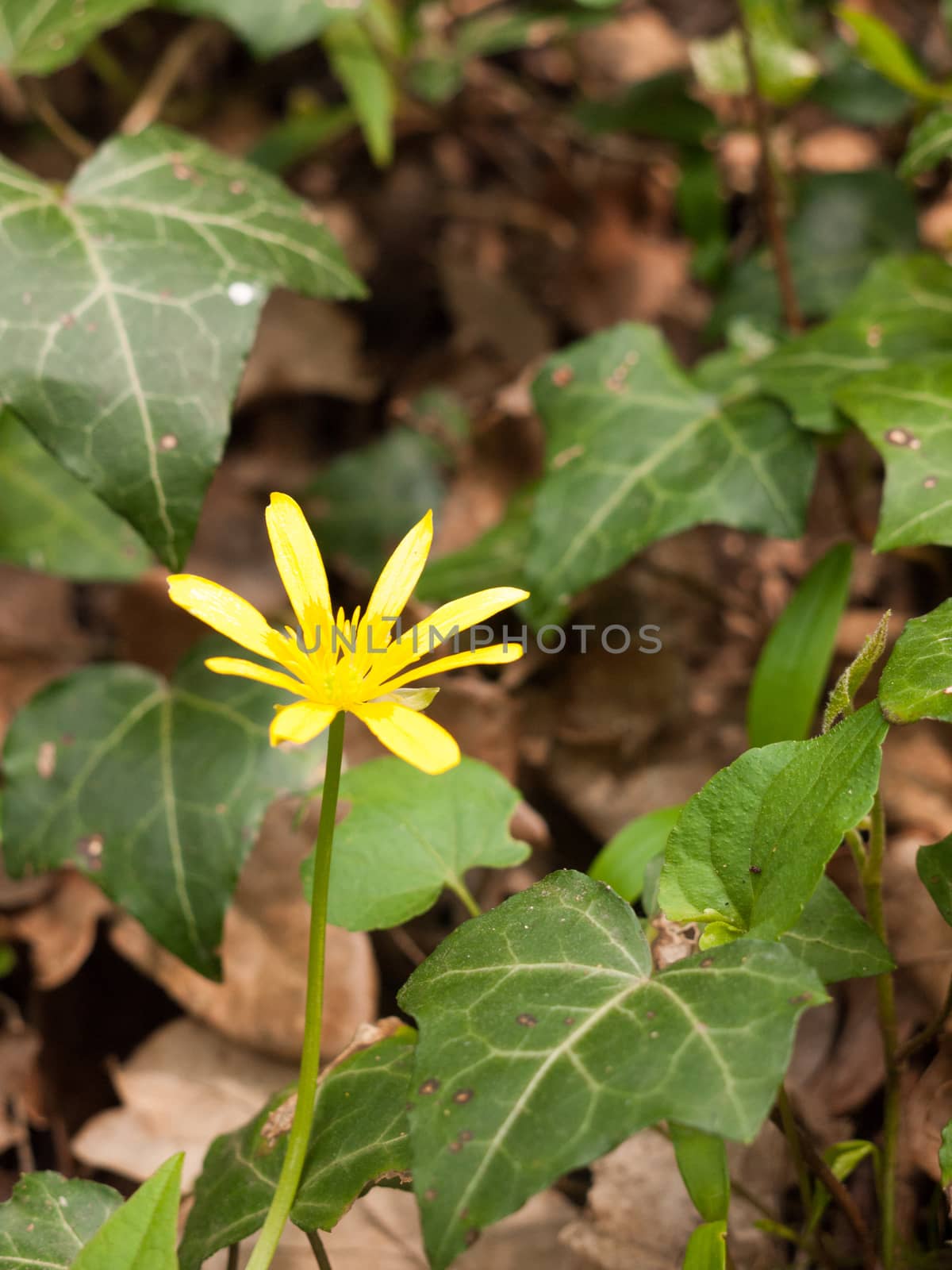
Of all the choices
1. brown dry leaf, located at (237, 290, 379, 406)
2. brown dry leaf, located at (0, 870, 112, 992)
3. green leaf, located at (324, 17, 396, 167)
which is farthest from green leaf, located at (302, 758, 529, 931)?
brown dry leaf, located at (237, 290, 379, 406)

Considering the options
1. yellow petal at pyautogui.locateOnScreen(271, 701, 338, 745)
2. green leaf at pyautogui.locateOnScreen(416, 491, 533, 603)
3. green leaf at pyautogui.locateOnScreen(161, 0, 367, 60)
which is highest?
green leaf at pyautogui.locateOnScreen(161, 0, 367, 60)

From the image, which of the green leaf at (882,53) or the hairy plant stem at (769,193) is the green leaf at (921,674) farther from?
the green leaf at (882,53)

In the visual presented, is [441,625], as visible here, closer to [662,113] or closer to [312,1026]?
[312,1026]

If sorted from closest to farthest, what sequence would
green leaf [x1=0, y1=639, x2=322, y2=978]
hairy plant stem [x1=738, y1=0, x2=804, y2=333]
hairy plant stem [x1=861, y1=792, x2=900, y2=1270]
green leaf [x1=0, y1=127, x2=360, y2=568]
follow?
hairy plant stem [x1=861, y1=792, x2=900, y2=1270] → green leaf [x1=0, y1=127, x2=360, y2=568] → green leaf [x1=0, y1=639, x2=322, y2=978] → hairy plant stem [x1=738, y1=0, x2=804, y2=333]

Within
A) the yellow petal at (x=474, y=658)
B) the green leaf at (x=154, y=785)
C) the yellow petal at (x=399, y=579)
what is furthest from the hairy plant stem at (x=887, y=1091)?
the green leaf at (x=154, y=785)

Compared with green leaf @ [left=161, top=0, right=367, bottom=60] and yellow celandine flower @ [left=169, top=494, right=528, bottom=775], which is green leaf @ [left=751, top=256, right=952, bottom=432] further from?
green leaf @ [left=161, top=0, right=367, bottom=60]

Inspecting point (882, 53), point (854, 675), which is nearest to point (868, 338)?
point (882, 53)
